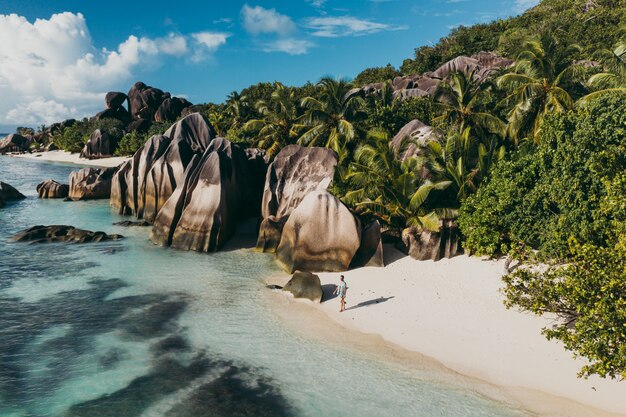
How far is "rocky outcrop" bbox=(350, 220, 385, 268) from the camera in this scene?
67.3 ft

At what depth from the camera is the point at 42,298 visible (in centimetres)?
1784

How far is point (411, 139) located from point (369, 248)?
7.76 metres

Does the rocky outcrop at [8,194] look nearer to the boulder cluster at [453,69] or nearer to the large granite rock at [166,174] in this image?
the large granite rock at [166,174]

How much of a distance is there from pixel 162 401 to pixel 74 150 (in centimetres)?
9671

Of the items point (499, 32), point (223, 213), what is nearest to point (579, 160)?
point (223, 213)

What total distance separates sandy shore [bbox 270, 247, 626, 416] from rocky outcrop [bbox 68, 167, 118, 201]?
30532 mm

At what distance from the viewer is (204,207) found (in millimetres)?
24812

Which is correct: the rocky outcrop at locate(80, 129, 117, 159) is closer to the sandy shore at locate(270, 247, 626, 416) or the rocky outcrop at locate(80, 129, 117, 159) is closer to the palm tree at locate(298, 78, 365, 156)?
the palm tree at locate(298, 78, 365, 156)

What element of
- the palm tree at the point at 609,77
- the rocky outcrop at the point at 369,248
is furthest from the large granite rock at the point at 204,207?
the palm tree at the point at 609,77

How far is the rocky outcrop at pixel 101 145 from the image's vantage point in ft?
261

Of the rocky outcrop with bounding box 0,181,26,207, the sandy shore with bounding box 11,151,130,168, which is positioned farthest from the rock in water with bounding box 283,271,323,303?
the sandy shore with bounding box 11,151,130,168

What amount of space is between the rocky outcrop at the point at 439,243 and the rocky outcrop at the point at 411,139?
493cm

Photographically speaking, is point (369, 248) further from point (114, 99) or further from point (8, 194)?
point (114, 99)

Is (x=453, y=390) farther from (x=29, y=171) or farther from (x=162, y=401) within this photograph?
(x=29, y=171)
